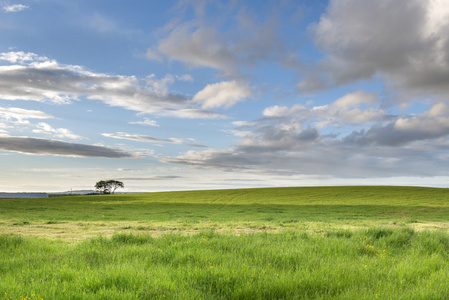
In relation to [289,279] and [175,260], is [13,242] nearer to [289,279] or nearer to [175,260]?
[175,260]

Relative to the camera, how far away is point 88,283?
597cm

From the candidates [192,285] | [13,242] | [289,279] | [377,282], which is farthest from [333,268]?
[13,242]

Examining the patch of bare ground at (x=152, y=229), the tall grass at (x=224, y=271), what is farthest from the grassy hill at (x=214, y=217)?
the tall grass at (x=224, y=271)

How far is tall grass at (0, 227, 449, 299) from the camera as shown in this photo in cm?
575

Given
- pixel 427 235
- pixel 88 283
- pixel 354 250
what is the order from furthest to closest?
1. pixel 427 235
2. pixel 354 250
3. pixel 88 283

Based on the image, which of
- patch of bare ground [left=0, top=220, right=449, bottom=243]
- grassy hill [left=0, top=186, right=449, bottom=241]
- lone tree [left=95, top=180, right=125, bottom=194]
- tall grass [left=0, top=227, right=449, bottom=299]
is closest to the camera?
tall grass [left=0, top=227, right=449, bottom=299]

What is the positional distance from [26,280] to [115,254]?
7.44 ft

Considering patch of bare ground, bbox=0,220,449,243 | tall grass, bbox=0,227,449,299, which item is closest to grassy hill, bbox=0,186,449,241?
patch of bare ground, bbox=0,220,449,243

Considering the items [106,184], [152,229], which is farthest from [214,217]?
[106,184]

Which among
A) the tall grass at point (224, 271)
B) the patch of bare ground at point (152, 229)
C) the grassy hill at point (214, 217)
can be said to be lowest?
the grassy hill at point (214, 217)

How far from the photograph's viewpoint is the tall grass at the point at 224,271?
5.75 meters

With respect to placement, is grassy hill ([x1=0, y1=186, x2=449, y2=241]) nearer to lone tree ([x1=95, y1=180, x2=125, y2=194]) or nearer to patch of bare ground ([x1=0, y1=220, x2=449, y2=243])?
patch of bare ground ([x1=0, y1=220, x2=449, y2=243])

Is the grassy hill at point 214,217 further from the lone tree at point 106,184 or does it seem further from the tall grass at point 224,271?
the lone tree at point 106,184

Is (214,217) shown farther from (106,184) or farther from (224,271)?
(106,184)
